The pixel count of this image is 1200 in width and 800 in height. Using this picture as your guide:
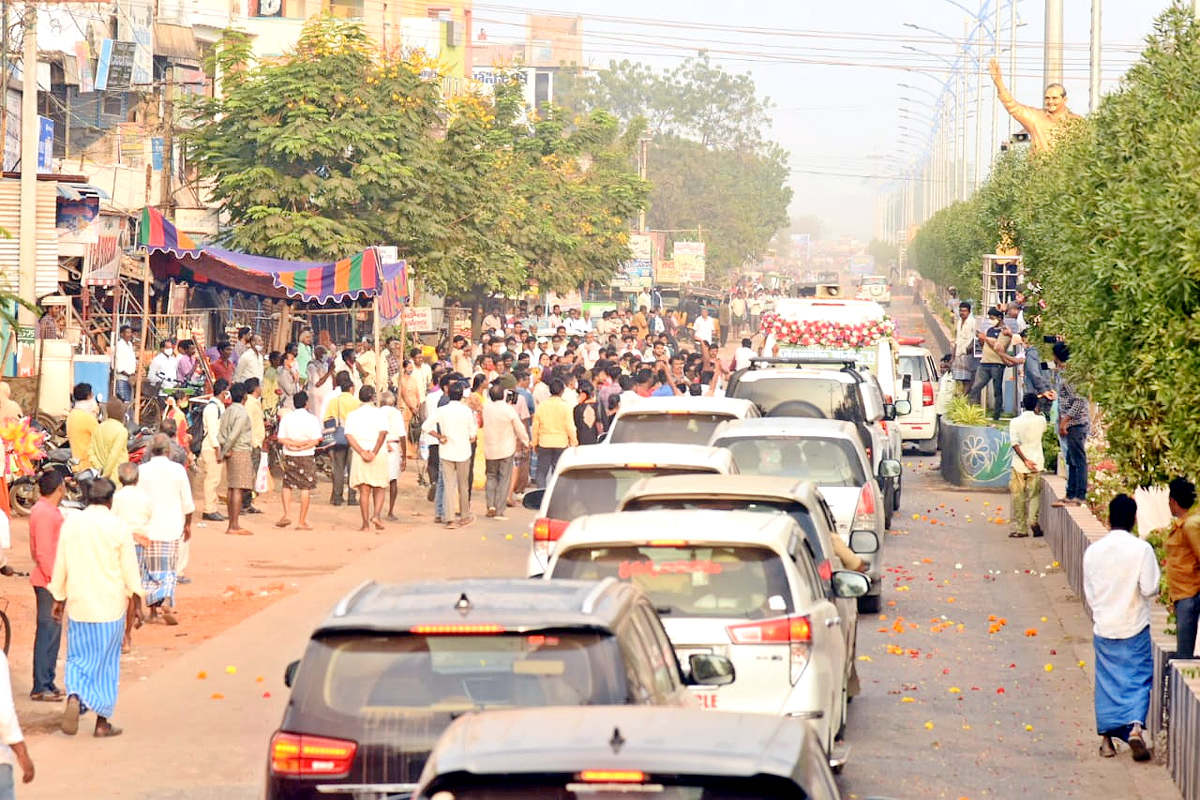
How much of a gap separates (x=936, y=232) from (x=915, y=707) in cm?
8139

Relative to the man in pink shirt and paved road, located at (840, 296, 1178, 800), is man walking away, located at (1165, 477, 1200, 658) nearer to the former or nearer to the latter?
paved road, located at (840, 296, 1178, 800)

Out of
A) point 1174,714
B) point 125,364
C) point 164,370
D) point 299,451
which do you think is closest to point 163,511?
point 299,451

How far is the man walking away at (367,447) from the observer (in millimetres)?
21297

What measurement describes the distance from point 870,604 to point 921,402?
54.4 feet

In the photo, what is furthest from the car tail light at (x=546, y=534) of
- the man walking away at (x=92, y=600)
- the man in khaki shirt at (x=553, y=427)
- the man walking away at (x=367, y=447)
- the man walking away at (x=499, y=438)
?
the man in khaki shirt at (x=553, y=427)

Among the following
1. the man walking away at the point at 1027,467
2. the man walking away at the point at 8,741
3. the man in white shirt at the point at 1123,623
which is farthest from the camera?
the man walking away at the point at 1027,467

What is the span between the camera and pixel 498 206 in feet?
143

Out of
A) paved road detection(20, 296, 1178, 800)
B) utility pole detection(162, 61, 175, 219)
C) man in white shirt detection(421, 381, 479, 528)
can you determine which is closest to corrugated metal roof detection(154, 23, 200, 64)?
utility pole detection(162, 61, 175, 219)

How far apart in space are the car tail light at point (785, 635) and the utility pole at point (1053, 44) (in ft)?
103

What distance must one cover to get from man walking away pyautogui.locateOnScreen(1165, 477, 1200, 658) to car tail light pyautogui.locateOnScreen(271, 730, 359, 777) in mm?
6401

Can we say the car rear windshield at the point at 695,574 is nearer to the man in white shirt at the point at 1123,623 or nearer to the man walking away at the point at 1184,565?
the man in white shirt at the point at 1123,623

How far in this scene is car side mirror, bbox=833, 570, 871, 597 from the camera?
10266 mm

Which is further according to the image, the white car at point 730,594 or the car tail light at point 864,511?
the car tail light at point 864,511

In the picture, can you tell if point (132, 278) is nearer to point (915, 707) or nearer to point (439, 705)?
point (915, 707)
